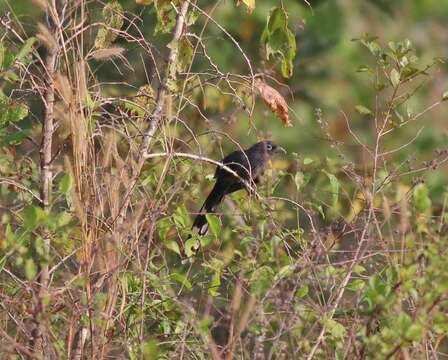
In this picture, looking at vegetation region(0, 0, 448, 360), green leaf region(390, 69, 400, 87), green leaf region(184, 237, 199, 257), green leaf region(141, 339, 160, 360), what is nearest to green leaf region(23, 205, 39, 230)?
vegetation region(0, 0, 448, 360)

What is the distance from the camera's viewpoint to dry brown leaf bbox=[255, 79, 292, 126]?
5055 millimetres

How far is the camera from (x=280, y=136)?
36.7 feet

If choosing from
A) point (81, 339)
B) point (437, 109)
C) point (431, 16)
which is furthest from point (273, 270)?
point (431, 16)

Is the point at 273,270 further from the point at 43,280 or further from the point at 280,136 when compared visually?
the point at 280,136

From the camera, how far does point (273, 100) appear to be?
16.7 ft

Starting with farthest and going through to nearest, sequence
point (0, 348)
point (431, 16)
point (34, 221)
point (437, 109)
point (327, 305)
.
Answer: point (431, 16) → point (437, 109) → point (327, 305) → point (0, 348) → point (34, 221)

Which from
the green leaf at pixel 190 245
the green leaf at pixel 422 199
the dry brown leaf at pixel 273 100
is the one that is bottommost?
the green leaf at pixel 190 245

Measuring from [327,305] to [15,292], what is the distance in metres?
1.27

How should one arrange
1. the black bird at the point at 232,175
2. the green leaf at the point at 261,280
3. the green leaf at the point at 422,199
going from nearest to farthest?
the green leaf at the point at 422,199, the green leaf at the point at 261,280, the black bird at the point at 232,175

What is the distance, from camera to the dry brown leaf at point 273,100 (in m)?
5.05

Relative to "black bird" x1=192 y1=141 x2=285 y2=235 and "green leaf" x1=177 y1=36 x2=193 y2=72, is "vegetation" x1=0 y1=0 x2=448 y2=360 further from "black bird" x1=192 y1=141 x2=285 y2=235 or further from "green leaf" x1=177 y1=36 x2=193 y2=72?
"black bird" x1=192 y1=141 x2=285 y2=235

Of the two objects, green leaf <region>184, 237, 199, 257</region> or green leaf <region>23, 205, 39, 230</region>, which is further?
green leaf <region>184, 237, 199, 257</region>

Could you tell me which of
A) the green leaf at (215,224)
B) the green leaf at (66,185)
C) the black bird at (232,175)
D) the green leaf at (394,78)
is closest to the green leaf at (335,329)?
the green leaf at (215,224)

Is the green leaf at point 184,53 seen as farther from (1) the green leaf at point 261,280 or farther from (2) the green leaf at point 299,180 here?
(1) the green leaf at point 261,280
